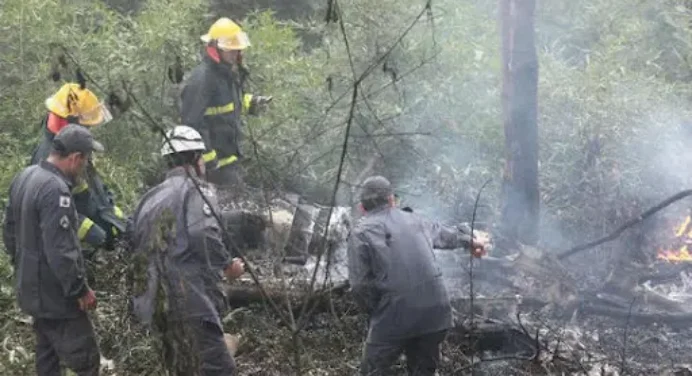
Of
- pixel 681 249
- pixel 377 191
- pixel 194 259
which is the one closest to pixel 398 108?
pixel 681 249

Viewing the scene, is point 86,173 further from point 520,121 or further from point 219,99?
point 520,121

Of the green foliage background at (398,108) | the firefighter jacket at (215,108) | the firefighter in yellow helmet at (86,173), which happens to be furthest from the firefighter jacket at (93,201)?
the green foliage background at (398,108)

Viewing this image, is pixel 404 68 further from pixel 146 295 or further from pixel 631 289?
pixel 146 295

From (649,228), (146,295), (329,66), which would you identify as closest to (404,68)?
(329,66)

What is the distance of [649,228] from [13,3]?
7836mm

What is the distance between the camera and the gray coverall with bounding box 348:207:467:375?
493 centimetres

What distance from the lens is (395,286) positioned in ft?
16.1

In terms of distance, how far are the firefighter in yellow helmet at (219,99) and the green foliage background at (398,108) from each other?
1.84 ft

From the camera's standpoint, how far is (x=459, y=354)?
574 centimetres

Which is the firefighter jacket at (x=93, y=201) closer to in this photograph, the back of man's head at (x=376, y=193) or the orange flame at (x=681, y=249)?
the back of man's head at (x=376, y=193)

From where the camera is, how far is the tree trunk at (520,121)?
700cm

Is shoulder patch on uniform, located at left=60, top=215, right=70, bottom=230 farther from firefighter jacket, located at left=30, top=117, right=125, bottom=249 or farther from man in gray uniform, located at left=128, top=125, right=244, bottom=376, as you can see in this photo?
firefighter jacket, located at left=30, top=117, right=125, bottom=249

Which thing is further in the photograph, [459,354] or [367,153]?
[367,153]

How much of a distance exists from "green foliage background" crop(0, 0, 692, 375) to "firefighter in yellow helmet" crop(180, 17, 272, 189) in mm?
562
